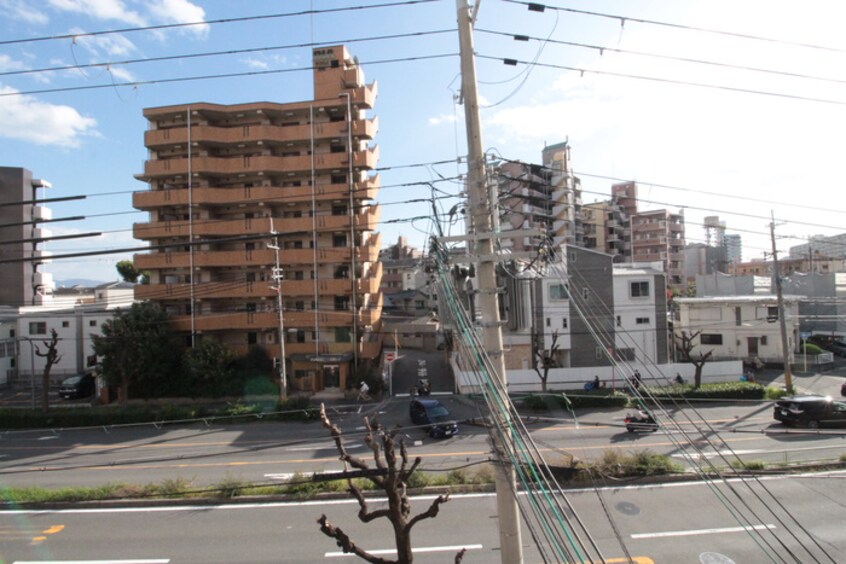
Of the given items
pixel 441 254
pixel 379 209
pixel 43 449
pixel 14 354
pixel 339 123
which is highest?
pixel 339 123

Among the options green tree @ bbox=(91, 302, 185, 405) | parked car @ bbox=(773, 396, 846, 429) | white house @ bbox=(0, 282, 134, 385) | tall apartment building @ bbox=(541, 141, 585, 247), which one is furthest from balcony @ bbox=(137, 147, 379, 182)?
tall apartment building @ bbox=(541, 141, 585, 247)

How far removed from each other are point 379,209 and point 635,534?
2478cm

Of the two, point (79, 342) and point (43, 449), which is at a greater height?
point (79, 342)

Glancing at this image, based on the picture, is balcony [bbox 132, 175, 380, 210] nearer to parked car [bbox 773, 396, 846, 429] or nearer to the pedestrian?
the pedestrian

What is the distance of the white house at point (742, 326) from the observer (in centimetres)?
3061

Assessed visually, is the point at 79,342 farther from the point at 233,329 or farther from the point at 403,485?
the point at 403,485

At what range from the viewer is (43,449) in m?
18.4

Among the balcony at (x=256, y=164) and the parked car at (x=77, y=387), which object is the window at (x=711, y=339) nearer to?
the balcony at (x=256, y=164)

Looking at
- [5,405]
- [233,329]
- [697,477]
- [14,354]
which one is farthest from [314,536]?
[14,354]

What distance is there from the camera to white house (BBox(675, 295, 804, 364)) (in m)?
30.6

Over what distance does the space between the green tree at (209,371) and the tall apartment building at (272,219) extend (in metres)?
1.78

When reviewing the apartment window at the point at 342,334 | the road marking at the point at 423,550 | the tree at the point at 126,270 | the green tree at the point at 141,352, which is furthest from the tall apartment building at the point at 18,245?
the road marking at the point at 423,550

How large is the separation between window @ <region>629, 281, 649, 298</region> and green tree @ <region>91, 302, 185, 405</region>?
1021 inches

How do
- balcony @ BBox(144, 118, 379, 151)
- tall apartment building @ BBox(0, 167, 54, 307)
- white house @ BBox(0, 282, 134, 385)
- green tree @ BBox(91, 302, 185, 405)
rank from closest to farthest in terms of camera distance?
green tree @ BBox(91, 302, 185, 405), balcony @ BBox(144, 118, 379, 151), white house @ BBox(0, 282, 134, 385), tall apartment building @ BBox(0, 167, 54, 307)
